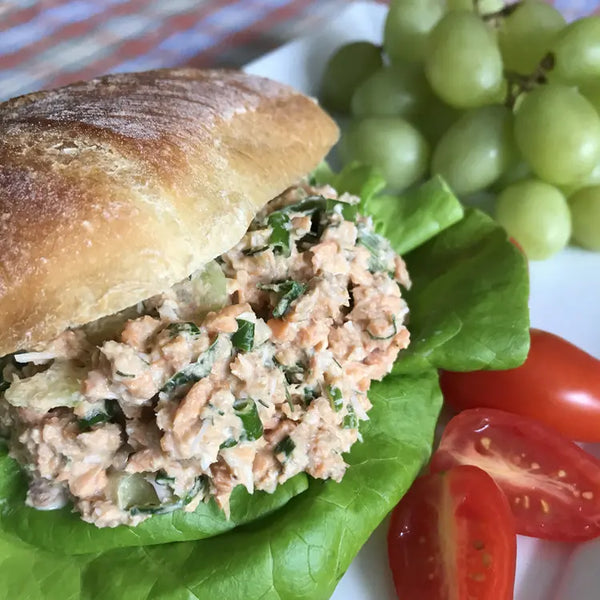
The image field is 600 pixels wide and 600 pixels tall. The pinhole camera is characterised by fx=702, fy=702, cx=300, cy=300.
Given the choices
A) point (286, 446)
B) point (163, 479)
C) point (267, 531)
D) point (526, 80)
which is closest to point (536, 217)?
point (526, 80)

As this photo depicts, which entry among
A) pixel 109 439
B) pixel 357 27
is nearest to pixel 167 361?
pixel 109 439

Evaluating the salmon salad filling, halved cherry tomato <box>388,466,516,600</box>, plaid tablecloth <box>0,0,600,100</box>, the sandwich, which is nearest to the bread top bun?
the sandwich

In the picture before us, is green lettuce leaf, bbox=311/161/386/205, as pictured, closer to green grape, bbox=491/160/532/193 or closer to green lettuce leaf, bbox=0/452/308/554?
green grape, bbox=491/160/532/193

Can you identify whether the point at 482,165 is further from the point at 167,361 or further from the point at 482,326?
the point at 167,361

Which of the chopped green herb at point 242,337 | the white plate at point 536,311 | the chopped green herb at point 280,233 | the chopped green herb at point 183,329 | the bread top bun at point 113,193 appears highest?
the bread top bun at point 113,193

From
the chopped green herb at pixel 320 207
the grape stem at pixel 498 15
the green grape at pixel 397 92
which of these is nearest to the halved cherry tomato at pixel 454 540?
the chopped green herb at pixel 320 207

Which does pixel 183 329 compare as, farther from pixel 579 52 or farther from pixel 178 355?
pixel 579 52

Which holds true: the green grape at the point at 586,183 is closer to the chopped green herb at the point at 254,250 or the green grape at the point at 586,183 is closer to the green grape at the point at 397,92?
the green grape at the point at 397,92
